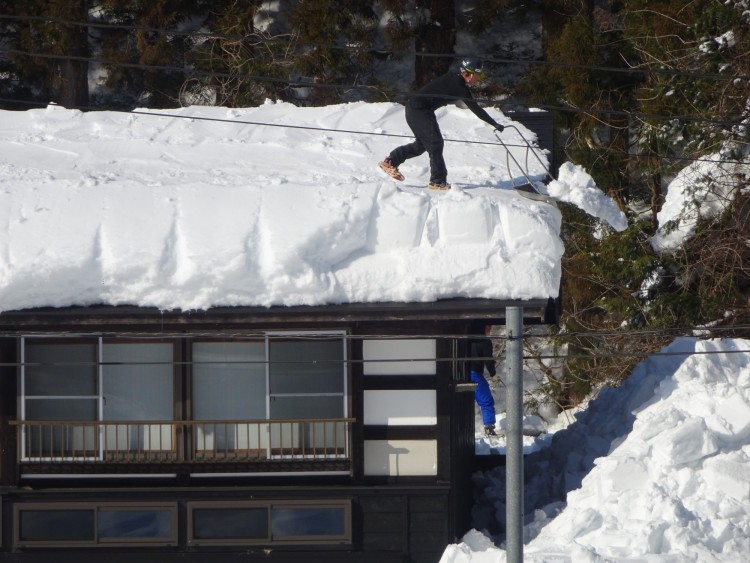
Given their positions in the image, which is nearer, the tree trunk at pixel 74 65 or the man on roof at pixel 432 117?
the man on roof at pixel 432 117

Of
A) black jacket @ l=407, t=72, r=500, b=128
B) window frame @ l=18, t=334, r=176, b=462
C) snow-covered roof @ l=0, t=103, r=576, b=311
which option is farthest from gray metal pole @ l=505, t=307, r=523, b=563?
black jacket @ l=407, t=72, r=500, b=128

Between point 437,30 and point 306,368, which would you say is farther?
point 437,30

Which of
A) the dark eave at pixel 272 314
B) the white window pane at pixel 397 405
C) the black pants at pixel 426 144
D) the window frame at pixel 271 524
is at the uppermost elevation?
the black pants at pixel 426 144

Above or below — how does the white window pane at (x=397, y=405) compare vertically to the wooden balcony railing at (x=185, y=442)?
above

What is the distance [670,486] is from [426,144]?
412 centimetres

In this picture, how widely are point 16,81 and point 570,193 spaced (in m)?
16.4

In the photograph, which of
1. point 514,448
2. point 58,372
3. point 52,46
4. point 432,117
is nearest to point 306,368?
point 58,372

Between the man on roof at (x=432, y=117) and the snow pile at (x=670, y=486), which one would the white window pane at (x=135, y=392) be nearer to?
the snow pile at (x=670, y=486)

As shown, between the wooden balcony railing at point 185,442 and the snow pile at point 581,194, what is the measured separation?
3563mm

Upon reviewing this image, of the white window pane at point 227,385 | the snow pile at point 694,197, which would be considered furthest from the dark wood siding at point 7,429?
the snow pile at point 694,197

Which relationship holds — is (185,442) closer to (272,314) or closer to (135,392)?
(135,392)

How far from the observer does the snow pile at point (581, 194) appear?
11.6m

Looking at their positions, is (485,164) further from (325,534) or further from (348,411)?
(325,534)

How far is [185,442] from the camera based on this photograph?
999 centimetres
